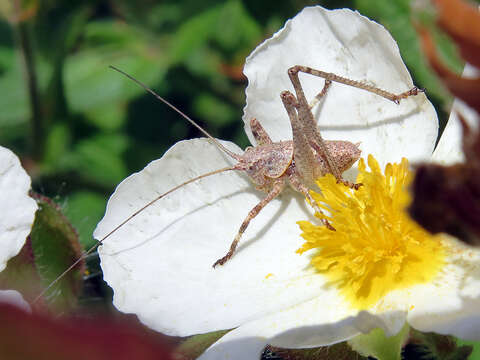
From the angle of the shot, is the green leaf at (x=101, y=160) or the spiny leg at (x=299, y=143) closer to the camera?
the spiny leg at (x=299, y=143)

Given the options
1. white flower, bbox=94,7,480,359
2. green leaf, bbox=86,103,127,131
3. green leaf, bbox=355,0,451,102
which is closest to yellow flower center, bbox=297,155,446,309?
white flower, bbox=94,7,480,359

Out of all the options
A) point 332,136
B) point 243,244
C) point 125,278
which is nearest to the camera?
point 125,278

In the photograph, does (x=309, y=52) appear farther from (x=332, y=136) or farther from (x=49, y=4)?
(x=49, y=4)

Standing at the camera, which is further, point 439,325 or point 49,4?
point 49,4

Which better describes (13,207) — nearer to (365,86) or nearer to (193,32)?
(365,86)

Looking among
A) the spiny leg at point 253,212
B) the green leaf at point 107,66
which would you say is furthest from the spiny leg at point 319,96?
the green leaf at point 107,66

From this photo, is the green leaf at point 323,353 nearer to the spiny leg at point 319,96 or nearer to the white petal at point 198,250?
the white petal at point 198,250

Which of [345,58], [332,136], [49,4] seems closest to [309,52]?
[345,58]
